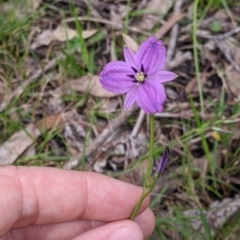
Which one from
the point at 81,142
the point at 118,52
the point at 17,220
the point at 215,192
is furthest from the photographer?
the point at 118,52

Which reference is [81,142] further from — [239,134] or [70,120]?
[239,134]

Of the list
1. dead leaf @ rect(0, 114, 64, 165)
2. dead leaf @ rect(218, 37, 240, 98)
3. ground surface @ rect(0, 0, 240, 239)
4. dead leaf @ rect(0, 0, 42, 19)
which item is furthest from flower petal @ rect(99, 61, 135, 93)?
dead leaf @ rect(0, 0, 42, 19)

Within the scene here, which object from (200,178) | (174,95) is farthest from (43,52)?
(200,178)

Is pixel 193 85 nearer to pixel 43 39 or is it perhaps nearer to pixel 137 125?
pixel 137 125

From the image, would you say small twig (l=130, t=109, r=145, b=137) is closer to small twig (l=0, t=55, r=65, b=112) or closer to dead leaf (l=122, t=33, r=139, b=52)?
dead leaf (l=122, t=33, r=139, b=52)

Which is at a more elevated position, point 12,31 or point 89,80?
point 12,31

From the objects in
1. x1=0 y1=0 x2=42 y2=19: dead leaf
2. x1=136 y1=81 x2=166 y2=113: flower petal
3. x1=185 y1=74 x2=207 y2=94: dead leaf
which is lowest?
x1=185 y1=74 x2=207 y2=94: dead leaf

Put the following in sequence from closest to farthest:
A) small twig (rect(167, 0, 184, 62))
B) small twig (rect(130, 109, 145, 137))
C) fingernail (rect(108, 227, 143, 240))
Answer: fingernail (rect(108, 227, 143, 240)) < small twig (rect(130, 109, 145, 137)) < small twig (rect(167, 0, 184, 62))

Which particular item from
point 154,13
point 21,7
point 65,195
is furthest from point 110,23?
point 65,195
